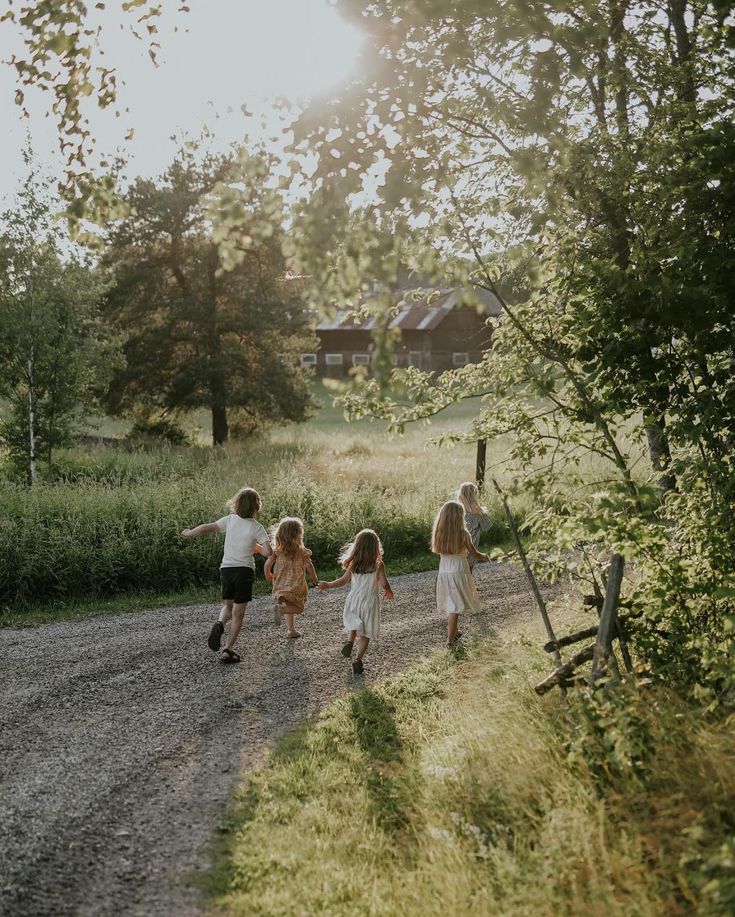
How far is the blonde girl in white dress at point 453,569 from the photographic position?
9.24 meters

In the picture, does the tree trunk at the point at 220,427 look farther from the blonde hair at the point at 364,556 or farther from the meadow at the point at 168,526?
the blonde hair at the point at 364,556

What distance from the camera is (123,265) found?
30.2 metres

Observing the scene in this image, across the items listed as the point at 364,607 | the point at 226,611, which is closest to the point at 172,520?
the point at 226,611

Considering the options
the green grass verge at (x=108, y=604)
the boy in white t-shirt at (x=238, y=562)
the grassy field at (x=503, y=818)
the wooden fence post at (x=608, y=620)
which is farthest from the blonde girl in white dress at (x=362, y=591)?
the green grass verge at (x=108, y=604)

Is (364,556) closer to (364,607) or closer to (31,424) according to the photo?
(364,607)

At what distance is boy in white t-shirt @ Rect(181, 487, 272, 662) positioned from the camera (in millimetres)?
8938

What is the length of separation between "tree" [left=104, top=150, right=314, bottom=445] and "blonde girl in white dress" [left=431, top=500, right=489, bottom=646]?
20.6 metres

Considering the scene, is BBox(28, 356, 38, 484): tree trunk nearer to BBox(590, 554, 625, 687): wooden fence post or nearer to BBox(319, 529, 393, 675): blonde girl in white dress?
BBox(319, 529, 393, 675): blonde girl in white dress

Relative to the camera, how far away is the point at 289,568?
966 cm

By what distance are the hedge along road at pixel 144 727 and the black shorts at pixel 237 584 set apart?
2.24 ft

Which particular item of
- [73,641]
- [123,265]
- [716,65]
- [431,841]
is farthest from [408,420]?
[123,265]

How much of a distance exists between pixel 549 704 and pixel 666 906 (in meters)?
2.62

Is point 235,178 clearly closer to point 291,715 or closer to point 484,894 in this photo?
point 484,894

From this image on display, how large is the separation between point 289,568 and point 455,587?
190 centimetres
